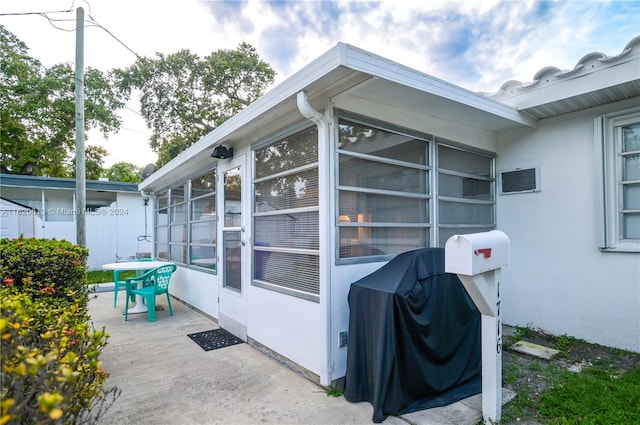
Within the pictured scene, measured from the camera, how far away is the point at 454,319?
2785mm

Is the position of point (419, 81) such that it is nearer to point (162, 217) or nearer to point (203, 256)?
point (203, 256)

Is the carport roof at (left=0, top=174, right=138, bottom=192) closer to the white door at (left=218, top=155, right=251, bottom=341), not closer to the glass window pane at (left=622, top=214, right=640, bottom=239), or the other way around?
the white door at (left=218, top=155, right=251, bottom=341)

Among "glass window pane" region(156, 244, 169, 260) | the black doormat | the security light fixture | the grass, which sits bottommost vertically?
the grass

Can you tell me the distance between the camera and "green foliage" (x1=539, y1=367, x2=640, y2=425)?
2307 mm

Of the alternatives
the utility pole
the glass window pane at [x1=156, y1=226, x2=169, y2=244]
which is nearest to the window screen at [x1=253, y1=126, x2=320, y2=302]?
the glass window pane at [x1=156, y1=226, x2=169, y2=244]

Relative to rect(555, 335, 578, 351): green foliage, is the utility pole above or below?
above

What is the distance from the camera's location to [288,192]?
11.1ft

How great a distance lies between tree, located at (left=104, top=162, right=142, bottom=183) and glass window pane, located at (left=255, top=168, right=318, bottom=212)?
2761 cm

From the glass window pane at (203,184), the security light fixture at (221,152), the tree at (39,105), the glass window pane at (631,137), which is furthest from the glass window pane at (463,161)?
the tree at (39,105)

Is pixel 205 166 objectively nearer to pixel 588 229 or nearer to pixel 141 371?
pixel 141 371

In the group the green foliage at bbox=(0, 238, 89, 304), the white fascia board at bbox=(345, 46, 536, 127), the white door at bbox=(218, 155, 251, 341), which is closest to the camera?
the white fascia board at bbox=(345, 46, 536, 127)

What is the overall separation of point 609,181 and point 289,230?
3.50 metres

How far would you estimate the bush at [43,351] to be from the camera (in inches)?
41.4

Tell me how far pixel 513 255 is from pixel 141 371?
4.58 meters
